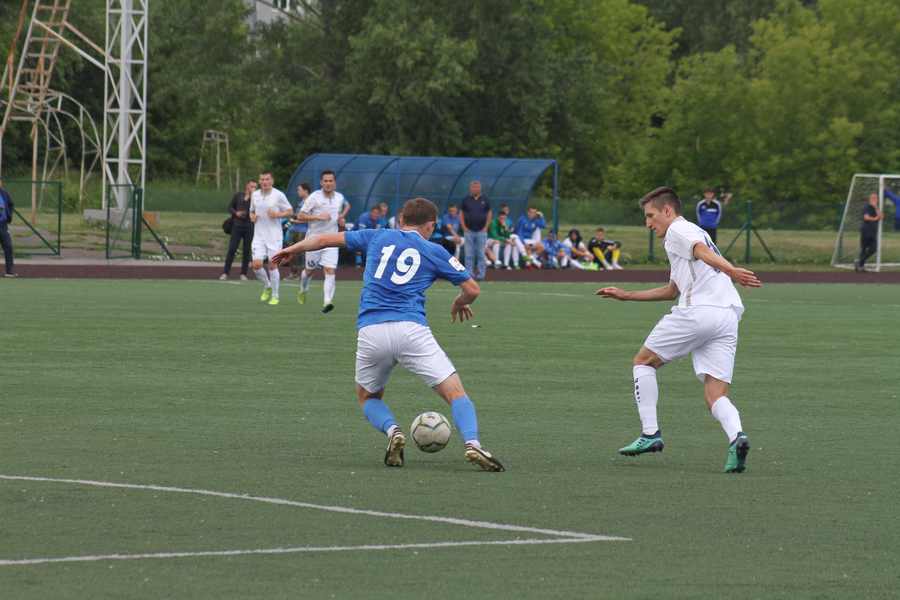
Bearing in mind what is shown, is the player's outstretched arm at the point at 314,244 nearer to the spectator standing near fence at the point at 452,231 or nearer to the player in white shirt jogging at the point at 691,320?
the player in white shirt jogging at the point at 691,320

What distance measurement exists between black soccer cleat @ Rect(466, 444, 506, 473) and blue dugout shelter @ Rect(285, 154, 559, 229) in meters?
34.5

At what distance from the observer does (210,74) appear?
74.5m

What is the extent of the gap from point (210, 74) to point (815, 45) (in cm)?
2605

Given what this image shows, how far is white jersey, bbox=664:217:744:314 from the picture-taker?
409 inches

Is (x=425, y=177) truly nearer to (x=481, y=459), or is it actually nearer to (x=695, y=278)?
(x=695, y=278)

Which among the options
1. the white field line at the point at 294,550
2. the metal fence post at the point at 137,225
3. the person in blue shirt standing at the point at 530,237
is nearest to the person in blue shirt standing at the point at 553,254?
the person in blue shirt standing at the point at 530,237

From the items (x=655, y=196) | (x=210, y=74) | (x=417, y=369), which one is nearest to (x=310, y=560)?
(x=417, y=369)

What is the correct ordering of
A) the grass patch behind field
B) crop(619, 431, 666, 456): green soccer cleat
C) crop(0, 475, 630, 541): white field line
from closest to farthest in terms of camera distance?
the grass patch behind field < crop(0, 475, 630, 541): white field line < crop(619, 431, 666, 456): green soccer cleat

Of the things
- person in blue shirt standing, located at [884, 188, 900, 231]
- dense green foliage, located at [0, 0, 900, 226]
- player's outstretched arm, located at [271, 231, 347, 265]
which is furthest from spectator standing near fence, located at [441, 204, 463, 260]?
player's outstretched arm, located at [271, 231, 347, 265]

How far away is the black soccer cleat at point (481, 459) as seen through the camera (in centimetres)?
991

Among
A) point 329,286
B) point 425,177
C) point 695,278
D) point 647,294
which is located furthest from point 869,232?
point 695,278

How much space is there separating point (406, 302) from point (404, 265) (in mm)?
227

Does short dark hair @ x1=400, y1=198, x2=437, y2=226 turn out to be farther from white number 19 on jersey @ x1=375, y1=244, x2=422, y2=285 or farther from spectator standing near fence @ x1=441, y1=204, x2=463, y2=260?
spectator standing near fence @ x1=441, y1=204, x2=463, y2=260

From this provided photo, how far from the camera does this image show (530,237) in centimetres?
4269
